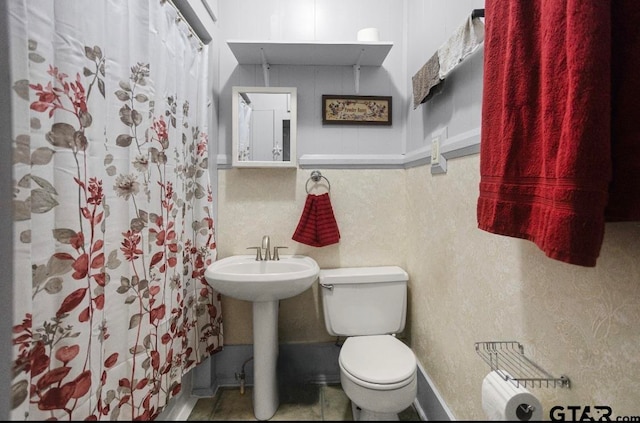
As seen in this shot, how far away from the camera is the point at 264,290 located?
3.93 ft

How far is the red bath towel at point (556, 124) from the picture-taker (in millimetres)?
424

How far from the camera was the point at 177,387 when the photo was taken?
114 centimetres

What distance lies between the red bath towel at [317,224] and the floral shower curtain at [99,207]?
1.97ft

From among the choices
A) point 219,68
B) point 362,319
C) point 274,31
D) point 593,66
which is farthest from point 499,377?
point 219,68

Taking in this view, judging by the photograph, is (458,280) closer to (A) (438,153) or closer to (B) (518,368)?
(B) (518,368)

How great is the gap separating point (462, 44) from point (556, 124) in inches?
23.9

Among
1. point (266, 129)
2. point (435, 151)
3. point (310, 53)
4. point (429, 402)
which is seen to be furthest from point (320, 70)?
point (429, 402)

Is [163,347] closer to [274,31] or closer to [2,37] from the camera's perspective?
[2,37]

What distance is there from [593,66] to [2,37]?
106 cm

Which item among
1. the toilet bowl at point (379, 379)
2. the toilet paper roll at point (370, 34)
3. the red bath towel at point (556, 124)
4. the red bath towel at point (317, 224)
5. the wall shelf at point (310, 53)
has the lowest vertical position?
the toilet bowl at point (379, 379)

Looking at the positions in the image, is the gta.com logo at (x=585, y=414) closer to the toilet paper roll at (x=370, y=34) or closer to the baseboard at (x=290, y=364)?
the baseboard at (x=290, y=364)

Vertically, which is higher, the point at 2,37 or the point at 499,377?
the point at 2,37

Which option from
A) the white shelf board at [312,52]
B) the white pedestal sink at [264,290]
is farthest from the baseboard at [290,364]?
the white shelf board at [312,52]

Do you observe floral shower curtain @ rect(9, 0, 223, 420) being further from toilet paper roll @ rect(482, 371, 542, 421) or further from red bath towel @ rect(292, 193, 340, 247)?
toilet paper roll @ rect(482, 371, 542, 421)
